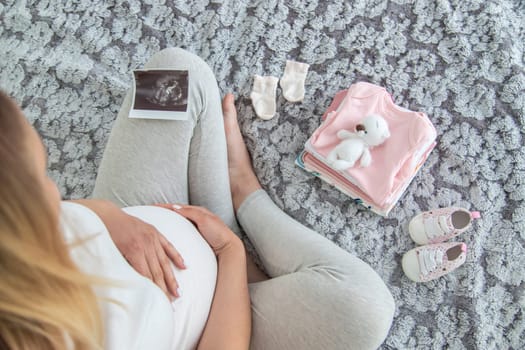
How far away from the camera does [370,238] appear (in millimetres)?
1197

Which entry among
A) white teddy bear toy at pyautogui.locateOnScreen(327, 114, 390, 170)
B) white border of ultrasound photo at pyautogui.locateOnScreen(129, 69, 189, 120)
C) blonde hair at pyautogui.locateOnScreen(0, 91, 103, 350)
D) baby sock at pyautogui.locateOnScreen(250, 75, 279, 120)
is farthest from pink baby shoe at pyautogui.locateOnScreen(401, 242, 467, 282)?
blonde hair at pyautogui.locateOnScreen(0, 91, 103, 350)

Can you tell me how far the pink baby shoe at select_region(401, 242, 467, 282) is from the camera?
112cm

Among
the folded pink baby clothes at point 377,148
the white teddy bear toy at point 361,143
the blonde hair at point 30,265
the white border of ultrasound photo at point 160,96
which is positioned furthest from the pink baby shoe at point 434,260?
the blonde hair at point 30,265

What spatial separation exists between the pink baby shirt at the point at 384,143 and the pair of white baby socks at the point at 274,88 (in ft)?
0.49

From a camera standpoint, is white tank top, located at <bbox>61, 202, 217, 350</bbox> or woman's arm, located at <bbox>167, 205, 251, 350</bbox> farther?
woman's arm, located at <bbox>167, 205, 251, 350</bbox>

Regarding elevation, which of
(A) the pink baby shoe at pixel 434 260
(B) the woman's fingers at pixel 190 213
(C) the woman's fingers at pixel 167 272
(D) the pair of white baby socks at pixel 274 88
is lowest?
(A) the pink baby shoe at pixel 434 260

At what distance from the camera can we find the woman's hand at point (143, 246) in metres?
0.83

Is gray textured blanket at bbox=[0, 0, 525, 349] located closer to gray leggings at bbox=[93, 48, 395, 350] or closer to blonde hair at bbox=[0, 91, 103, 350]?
gray leggings at bbox=[93, 48, 395, 350]

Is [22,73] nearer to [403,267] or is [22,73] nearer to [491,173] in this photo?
[403,267]

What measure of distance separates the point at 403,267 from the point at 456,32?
702mm

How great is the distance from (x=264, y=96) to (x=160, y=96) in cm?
36

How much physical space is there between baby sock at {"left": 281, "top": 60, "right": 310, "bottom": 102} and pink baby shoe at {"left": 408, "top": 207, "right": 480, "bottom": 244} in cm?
49

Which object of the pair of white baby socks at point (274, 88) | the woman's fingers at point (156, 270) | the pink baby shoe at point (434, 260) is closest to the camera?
the woman's fingers at point (156, 270)

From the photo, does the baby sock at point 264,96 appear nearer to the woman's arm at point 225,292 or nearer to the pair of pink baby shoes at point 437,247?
the woman's arm at point 225,292
